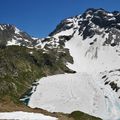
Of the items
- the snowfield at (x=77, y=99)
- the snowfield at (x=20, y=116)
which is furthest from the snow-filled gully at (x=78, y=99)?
the snowfield at (x=20, y=116)

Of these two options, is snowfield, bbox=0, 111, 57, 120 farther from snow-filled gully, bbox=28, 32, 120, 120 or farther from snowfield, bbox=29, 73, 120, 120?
snowfield, bbox=29, 73, 120, 120

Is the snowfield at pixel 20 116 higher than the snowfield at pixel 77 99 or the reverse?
the reverse

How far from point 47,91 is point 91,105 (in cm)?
3303

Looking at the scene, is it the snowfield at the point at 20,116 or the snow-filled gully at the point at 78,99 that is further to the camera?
the snow-filled gully at the point at 78,99

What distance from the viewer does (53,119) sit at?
3359 centimetres

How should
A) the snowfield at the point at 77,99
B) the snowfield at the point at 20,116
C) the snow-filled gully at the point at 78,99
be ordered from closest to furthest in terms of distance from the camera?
the snowfield at the point at 20,116 → the snow-filled gully at the point at 78,99 → the snowfield at the point at 77,99

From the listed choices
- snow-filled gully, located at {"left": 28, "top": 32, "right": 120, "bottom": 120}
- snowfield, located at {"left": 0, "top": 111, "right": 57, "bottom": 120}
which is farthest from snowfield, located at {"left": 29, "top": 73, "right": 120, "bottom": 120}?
snowfield, located at {"left": 0, "top": 111, "right": 57, "bottom": 120}

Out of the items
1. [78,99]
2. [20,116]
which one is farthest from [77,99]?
[20,116]

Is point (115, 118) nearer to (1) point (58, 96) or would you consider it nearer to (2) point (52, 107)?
(2) point (52, 107)

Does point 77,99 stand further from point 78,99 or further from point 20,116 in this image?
point 20,116

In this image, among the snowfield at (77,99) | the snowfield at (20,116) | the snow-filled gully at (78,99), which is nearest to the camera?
the snowfield at (20,116)

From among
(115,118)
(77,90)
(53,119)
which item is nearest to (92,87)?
(77,90)

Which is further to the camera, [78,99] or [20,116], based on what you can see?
[78,99]

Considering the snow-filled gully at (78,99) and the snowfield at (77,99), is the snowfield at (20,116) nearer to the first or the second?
the snow-filled gully at (78,99)
